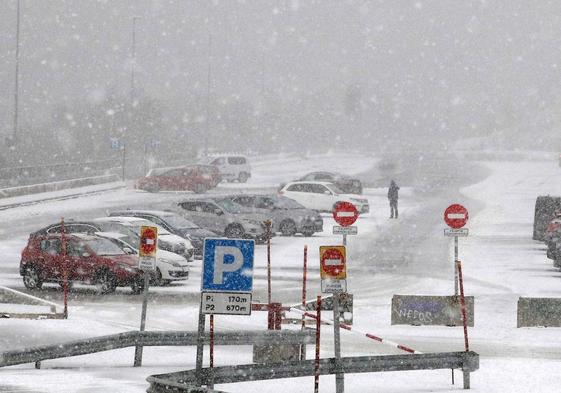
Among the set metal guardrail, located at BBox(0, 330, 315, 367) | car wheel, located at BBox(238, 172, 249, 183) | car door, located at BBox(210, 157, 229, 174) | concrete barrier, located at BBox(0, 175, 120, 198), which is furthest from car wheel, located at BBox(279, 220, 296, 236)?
car wheel, located at BBox(238, 172, 249, 183)

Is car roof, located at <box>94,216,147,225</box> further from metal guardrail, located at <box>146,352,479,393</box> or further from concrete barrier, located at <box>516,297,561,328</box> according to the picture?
metal guardrail, located at <box>146,352,479,393</box>

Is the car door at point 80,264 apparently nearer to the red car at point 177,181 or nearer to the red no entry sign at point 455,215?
the red no entry sign at point 455,215

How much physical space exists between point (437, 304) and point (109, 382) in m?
9.37

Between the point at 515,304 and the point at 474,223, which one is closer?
the point at 515,304

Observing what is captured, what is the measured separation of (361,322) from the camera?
75.3 feet

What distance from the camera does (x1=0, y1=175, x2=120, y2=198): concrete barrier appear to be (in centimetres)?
5391

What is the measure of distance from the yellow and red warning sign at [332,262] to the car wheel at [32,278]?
48.1ft

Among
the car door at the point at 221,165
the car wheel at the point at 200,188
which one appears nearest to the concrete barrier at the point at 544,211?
the car wheel at the point at 200,188

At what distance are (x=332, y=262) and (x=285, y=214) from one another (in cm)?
2765

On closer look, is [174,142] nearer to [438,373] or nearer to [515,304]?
[515,304]

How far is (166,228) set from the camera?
3444cm

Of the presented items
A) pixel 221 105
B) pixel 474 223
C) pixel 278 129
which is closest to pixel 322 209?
pixel 474 223

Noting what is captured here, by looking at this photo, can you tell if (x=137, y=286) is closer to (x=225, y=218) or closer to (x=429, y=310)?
(x=429, y=310)

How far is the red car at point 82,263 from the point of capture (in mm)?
26719
